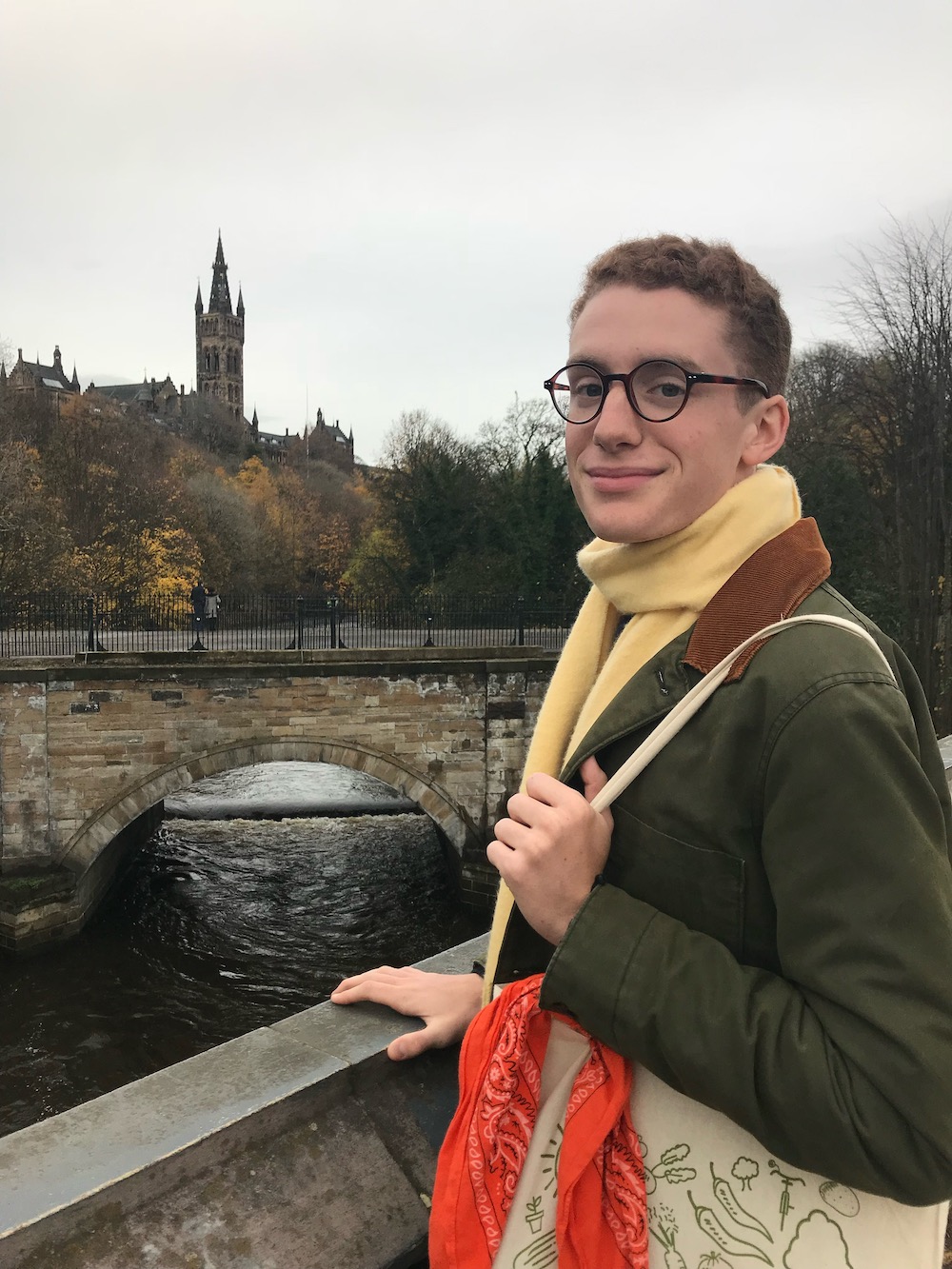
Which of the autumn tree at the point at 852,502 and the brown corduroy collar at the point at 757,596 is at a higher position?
the autumn tree at the point at 852,502

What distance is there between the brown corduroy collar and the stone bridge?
1281 centimetres

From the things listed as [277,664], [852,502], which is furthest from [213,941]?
[852,502]

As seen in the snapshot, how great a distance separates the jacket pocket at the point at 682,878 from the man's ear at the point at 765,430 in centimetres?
55

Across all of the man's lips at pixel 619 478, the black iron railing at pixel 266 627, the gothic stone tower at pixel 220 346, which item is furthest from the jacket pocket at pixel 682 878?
the gothic stone tower at pixel 220 346

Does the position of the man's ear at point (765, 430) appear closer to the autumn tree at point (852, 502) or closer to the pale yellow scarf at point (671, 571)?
the pale yellow scarf at point (671, 571)

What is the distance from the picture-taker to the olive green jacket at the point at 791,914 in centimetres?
84

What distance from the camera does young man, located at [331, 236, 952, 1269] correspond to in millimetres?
850

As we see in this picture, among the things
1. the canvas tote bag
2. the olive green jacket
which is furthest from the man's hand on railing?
the olive green jacket

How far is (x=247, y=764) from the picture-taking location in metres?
13.7

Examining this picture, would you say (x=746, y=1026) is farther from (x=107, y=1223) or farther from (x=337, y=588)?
(x=337, y=588)

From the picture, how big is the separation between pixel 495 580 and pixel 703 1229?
23.9 meters

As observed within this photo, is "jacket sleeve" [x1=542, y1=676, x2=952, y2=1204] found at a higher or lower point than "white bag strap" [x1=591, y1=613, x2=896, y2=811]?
lower

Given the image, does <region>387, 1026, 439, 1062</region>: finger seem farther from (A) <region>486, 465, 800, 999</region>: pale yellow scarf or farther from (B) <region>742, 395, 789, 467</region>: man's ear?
(B) <region>742, 395, 789, 467</region>: man's ear

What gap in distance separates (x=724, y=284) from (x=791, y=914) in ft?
2.66
